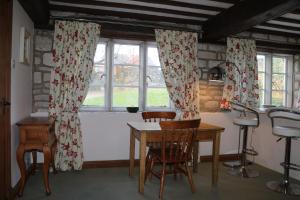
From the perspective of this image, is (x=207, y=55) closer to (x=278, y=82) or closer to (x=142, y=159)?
(x=278, y=82)

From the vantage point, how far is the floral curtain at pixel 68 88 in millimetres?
4012

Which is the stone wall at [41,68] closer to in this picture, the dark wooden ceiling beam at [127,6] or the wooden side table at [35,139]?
the dark wooden ceiling beam at [127,6]

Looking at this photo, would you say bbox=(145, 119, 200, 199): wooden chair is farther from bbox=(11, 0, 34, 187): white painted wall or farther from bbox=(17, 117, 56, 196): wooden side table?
bbox=(11, 0, 34, 187): white painted wall

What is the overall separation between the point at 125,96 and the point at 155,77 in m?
0.63

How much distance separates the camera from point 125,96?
4691mm

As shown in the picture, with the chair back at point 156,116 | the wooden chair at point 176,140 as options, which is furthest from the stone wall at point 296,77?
the wooden chair at point 176,140

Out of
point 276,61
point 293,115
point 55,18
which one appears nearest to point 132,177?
point 293,115

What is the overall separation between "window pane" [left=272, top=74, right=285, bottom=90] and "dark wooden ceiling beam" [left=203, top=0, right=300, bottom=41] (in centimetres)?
182

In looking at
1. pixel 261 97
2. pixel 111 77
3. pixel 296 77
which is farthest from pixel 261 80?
pixel 111 77

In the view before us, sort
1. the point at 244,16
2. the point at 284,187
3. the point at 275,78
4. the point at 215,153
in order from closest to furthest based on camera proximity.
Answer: the point at 284,187 < the point at 215,153 < the point at 244,16 < the point at 275,78

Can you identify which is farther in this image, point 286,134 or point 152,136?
point 286,134

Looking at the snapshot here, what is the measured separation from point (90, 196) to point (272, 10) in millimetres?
3024

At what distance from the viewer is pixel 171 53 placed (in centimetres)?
452

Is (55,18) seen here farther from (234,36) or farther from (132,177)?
(234,36)
